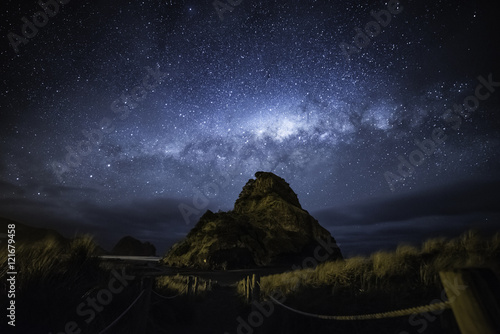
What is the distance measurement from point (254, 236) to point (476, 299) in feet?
90.4

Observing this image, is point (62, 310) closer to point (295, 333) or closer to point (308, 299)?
point (295, 333)

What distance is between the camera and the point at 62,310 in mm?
4914

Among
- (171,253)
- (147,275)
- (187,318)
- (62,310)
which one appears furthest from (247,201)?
(62,310)

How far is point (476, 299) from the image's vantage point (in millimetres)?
1600

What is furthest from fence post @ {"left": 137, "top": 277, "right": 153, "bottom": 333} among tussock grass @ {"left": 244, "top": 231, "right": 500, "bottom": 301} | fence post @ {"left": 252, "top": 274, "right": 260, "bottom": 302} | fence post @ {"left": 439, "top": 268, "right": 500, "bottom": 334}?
fence post @ {"left": 439, "top": 268, "right": 500, "bottom": 334}

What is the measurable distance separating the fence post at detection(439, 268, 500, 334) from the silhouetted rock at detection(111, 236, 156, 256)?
133970 millimetres

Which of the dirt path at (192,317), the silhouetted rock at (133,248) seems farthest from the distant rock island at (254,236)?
the silhouetted rock at (133,248)

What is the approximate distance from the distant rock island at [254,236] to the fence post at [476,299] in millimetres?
23039

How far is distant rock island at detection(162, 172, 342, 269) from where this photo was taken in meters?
24.8

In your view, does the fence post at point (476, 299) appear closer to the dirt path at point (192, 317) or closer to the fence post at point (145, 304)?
the fence post at point (145, 304)

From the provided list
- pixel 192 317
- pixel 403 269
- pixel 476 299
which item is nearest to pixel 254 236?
pixel 192 317

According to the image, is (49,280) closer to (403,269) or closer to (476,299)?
(476,299)

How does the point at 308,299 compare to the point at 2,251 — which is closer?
the point at 2,251

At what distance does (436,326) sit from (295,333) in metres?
3.05
